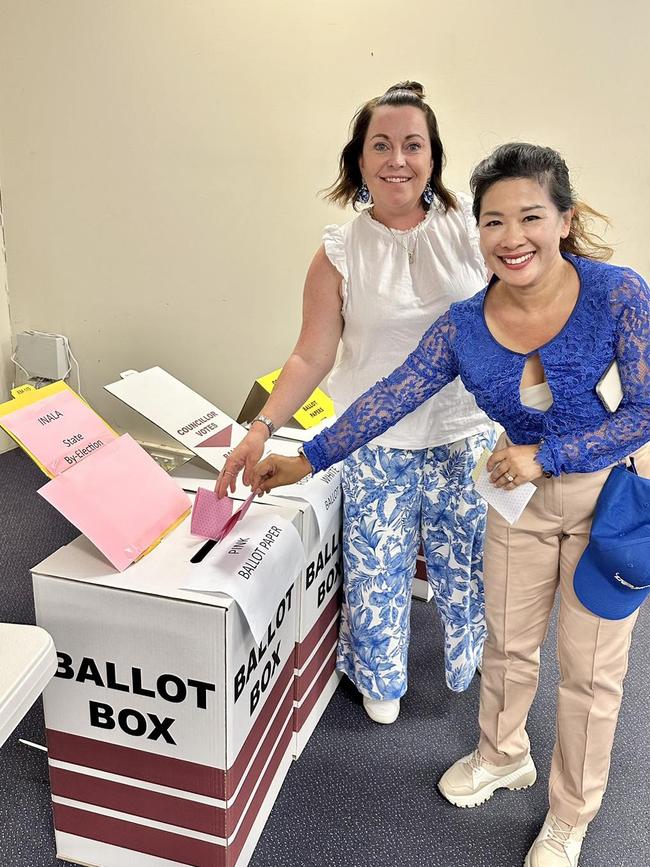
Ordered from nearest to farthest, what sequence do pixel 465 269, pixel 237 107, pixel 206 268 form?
1. pixel 465 269
2. pixel 237 107
3. pixel 206 268

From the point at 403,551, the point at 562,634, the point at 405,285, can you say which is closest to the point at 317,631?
the point at 403,551

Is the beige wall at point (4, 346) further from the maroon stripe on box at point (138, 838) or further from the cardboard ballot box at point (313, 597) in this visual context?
the maroon stripe on box at point (138, 838)

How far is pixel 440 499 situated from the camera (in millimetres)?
1648

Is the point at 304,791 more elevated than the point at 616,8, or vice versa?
the point at 616,8

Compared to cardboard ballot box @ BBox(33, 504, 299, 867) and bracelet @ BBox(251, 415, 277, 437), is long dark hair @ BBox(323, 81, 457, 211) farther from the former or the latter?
cardboard ballot box @ BBox(33, 504, 299, 867)

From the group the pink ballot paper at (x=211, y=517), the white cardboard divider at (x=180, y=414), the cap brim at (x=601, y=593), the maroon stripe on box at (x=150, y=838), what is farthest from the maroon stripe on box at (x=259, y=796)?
the cap brim at (x=601, y=593)

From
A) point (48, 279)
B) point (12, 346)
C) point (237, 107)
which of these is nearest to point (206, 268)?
point (237, 107)

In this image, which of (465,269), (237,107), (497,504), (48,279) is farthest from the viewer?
(48,279)

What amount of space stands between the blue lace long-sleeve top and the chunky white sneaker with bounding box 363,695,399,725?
854mm

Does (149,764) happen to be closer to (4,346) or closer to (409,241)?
(409,241)

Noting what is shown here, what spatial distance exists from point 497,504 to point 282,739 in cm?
74

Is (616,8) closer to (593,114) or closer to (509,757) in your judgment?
(593,114)

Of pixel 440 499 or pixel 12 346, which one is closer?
pixel 440 499

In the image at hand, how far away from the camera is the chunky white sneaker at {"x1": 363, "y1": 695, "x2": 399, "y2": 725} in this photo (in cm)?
181
